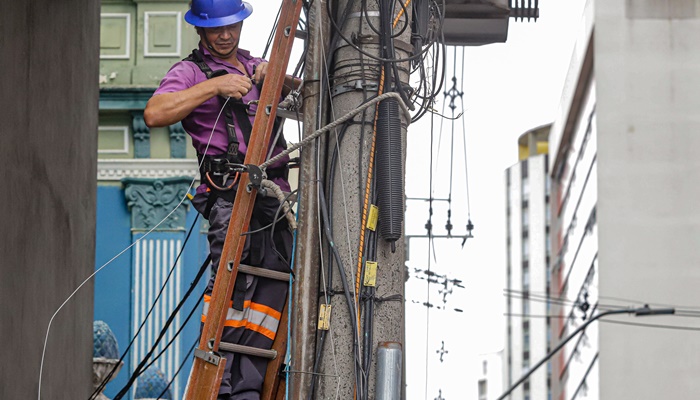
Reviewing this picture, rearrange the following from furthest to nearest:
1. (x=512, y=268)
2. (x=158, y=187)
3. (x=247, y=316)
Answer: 1. (x=512, y=268)
2. (x=158, y=187)
3. (x=247, y=316)

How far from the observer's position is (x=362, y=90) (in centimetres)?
701

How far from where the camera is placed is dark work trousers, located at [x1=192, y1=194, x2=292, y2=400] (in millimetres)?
7133

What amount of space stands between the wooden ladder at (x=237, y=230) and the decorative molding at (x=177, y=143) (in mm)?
14001

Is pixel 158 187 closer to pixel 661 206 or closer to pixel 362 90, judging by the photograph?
pixel 362 90

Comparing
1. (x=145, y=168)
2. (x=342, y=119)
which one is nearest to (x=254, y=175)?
(x=342, y=119)

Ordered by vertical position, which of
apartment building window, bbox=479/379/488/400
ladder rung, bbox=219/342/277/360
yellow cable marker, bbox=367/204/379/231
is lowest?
apartment building window, bbox=479/379/488/400

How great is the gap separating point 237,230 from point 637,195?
252 ft

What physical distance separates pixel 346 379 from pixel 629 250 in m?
75.8

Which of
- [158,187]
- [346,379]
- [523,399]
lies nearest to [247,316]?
[346,379]

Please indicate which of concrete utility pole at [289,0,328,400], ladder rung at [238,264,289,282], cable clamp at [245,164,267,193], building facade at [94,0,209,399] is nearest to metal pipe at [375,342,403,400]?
concrete utility pole at [289,0,328,400]

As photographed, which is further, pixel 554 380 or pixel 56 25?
pixel 554 380

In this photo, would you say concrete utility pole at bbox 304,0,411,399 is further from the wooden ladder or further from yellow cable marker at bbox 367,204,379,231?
the wooden ladder

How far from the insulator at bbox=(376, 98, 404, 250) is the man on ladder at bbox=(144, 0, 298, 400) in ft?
2.13

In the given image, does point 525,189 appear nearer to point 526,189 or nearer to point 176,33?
point 526,189
